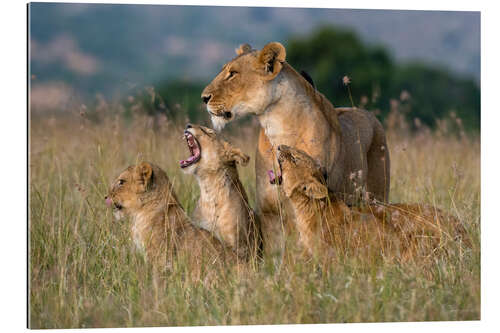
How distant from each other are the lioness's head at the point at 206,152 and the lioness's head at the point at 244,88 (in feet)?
0.74

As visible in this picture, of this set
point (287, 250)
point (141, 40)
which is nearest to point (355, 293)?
point (287, 250)

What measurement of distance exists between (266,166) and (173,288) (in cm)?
134

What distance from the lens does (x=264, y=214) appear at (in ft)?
23.4

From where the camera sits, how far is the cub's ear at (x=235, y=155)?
685 centimetres

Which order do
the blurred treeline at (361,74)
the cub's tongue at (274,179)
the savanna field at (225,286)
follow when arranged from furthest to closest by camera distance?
the blurred treeline at (361,74), the cub's tongue at (274,179), the savanna field at (225,286)

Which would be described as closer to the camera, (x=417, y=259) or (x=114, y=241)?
(x=417, y=259)

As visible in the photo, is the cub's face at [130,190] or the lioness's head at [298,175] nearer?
the lioness's head at [298,175]

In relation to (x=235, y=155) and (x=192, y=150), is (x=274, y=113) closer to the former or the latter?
(x=235, y=155)

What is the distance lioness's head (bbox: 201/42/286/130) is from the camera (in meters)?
6.69

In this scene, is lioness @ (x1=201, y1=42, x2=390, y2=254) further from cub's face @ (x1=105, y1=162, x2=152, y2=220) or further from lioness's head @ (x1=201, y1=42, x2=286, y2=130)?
cub's face @ (x1=105, y1=162, x2=152, y2=220)

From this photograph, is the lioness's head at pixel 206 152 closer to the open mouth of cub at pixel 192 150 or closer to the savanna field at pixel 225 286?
the open mouth of cub at pixel 192 150

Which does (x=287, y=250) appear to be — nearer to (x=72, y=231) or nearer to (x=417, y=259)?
(x=417, y=259)

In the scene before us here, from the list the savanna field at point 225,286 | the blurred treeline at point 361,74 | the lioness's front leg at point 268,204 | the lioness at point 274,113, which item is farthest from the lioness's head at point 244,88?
the blurred treeline at point 361,74

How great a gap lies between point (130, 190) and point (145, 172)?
0.62ft
